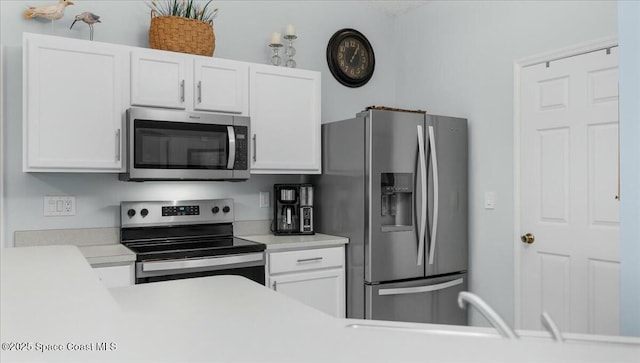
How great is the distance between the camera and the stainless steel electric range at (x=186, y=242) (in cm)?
257

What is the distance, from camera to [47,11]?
2.67m

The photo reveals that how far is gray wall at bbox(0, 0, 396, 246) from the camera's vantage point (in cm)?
270

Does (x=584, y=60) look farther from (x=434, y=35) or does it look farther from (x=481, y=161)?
(x=434, y=35)

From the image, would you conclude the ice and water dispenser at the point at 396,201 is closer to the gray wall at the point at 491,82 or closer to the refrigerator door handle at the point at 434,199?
the refrigerator door handle at the point at 434,199

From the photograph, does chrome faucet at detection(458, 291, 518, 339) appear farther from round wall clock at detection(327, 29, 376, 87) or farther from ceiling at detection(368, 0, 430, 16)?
ceiling at detection(368, 0, 430, 16)

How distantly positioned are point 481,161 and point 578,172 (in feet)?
2.21

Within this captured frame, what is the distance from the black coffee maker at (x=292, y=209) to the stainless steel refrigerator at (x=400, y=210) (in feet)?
0.47

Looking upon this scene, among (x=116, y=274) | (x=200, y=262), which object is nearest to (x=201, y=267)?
(x=200, y=262)

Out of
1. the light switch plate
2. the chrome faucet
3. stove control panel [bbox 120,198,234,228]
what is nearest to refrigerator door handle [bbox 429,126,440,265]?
the light switch plate

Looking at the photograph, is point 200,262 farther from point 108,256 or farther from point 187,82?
point 187,82

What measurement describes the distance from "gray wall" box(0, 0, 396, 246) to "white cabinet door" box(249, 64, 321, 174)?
0.35m

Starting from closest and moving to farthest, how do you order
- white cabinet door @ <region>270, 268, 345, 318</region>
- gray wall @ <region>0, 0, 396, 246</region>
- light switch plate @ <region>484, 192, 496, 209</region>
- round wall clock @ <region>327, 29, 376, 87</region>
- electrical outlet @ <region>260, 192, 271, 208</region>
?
gray wall @ <region>0, 0, 396, 246</region> < white cabinet door @ <region>270, 268, 345, 318</region> < light switch plate @ <region>484, 192, 496, 209</region> < electrical outlet @ <region>260, 192, 271, 208</region> < round wall clock @ <region>327, 29, 376, 87</region>

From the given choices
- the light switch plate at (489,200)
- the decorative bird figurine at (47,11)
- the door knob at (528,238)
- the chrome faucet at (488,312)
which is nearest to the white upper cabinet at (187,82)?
the decorative bird figurine at (47,11)

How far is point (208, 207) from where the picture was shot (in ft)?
10.5
